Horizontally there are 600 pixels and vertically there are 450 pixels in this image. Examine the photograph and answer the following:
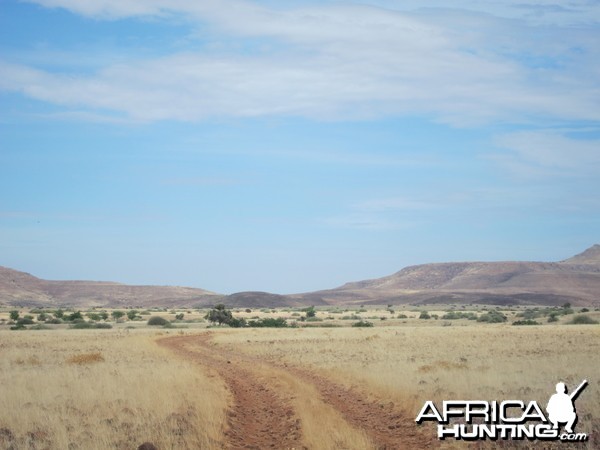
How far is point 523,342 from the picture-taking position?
36625 millimetres

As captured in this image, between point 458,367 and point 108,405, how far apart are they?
38.0 feet

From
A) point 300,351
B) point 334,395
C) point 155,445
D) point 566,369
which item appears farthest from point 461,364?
point 155,445

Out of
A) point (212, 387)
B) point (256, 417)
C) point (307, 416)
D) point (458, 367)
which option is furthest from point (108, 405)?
point (458, 367)

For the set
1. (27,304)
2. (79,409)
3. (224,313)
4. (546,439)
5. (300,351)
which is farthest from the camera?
(27,304)

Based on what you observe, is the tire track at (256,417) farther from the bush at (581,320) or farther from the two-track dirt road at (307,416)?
the bush at (581,320)

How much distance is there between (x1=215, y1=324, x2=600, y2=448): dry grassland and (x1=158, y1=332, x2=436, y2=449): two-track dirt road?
0.61 m

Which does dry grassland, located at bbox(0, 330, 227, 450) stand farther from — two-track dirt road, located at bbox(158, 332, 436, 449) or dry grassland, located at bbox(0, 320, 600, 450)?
two-track dirt road, located at bbox(158, 332, 436, 449)

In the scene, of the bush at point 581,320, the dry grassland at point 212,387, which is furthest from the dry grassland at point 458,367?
the bush at point 581,320

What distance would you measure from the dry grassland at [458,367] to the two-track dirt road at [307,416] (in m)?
0.61

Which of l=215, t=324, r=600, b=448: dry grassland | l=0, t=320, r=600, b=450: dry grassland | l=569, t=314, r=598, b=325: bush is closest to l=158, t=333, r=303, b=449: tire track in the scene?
l=0, t=320, r=600, b=450: dry grassland

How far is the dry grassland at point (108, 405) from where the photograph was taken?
1296 cm

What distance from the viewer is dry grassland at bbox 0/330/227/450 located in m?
13.0

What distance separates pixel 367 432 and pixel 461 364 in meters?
11.4

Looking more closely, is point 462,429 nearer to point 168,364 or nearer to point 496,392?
point 496,392
